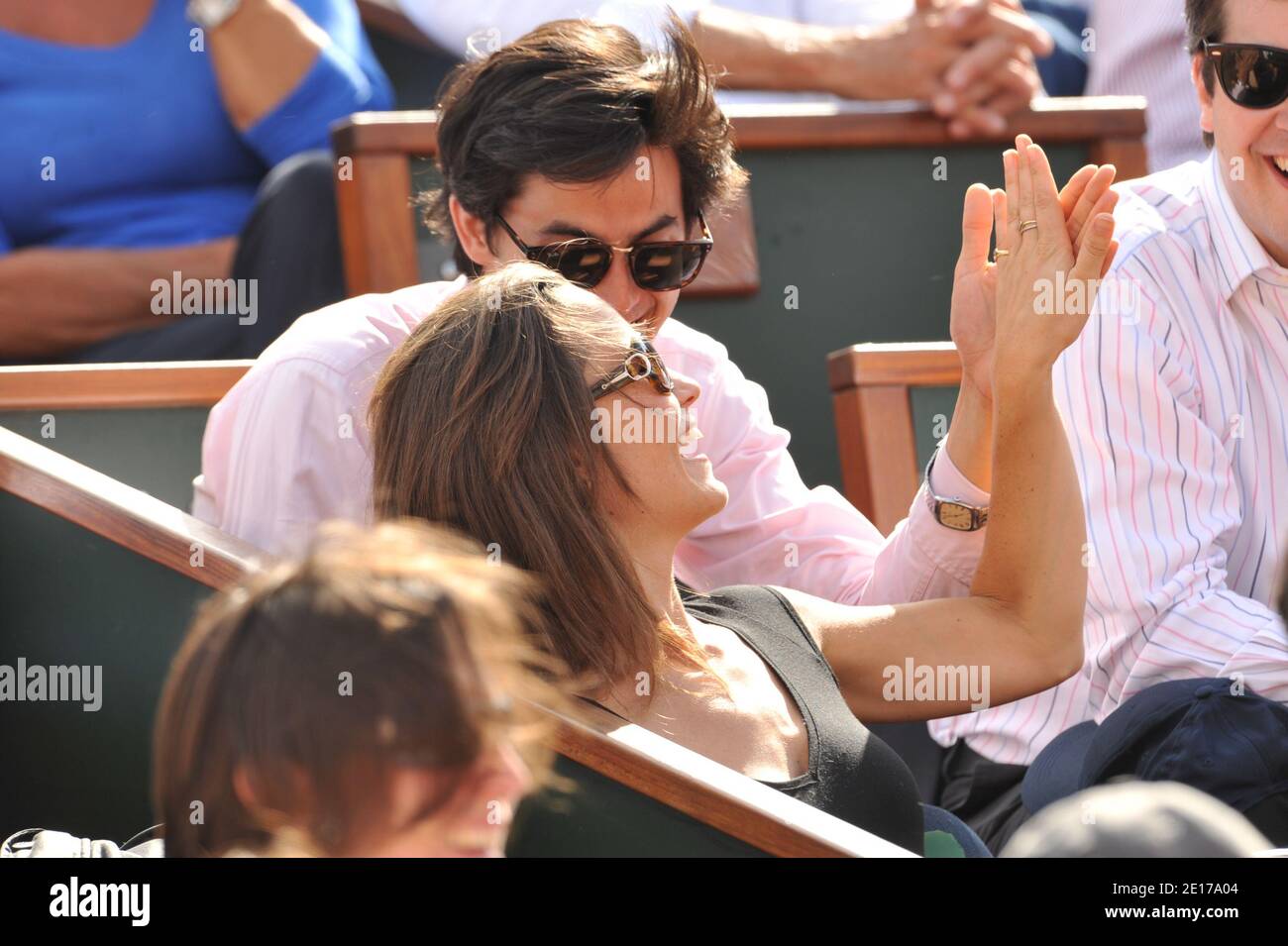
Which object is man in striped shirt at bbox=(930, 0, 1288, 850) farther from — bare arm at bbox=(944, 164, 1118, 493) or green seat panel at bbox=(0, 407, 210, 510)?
green seat panel at bbox=(0, 407, 210, 510)

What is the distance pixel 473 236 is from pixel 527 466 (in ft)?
2.27

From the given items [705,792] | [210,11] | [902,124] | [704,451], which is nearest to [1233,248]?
[704,451]

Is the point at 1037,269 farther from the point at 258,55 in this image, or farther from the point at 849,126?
the point at 258,55

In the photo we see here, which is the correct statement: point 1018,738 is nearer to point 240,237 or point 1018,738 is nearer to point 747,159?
point 747,159

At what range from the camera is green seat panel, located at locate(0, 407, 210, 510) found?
2.26m

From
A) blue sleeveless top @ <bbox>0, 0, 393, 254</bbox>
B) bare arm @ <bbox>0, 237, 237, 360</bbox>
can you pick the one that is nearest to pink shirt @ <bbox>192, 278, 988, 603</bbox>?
bare arm @ <bbox>0, 237, 237, 360</bbox>

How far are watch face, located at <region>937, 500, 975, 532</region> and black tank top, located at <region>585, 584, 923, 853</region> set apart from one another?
251 mm

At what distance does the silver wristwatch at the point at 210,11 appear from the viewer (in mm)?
3033

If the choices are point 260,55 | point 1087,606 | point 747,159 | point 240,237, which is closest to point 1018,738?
point 1087,606

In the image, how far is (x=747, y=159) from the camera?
9.84ft

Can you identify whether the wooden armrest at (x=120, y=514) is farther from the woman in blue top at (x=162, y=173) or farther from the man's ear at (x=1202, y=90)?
the man's ear at (x=1202, y=90)

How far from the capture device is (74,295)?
288cm

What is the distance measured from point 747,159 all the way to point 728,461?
870mm
